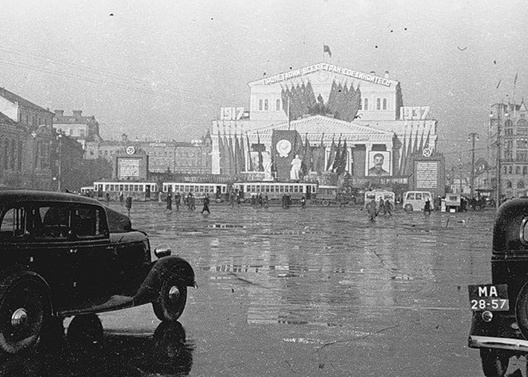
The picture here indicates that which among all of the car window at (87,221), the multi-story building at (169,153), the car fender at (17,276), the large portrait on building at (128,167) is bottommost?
the car fender at (17,276)

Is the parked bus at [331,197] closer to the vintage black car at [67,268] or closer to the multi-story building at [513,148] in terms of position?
the multi-story building at [513,148]

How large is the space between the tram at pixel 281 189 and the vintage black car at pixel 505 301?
72274 millimetres

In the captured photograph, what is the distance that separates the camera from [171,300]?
8.27 metres

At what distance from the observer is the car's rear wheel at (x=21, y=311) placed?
244 inches

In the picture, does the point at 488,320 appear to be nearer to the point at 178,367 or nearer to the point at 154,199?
the point at 178,367

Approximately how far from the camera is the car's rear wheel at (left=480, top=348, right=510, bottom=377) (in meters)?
6.01

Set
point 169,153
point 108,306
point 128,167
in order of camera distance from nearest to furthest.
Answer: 1. point 108,306
2. point 128,167
3. point 169,153

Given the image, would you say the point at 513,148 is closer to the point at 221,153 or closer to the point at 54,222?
the point at 221,153

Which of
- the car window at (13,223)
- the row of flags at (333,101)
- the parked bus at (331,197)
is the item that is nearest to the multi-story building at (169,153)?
the row of flags at (333,101)

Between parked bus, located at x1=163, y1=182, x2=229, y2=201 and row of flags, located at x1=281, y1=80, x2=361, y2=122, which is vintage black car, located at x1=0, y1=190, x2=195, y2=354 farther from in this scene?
row of flags, located at x1=281, y1=80, x2=361, y2=122

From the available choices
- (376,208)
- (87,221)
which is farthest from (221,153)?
(87,221)

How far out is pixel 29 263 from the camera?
6.57m

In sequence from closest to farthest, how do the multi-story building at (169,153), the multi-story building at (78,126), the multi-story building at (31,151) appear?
the multi-story building at (31,151), the multi-story building at (169,153), the multi-story building at (78,126)

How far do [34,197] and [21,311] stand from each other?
1113 mm
